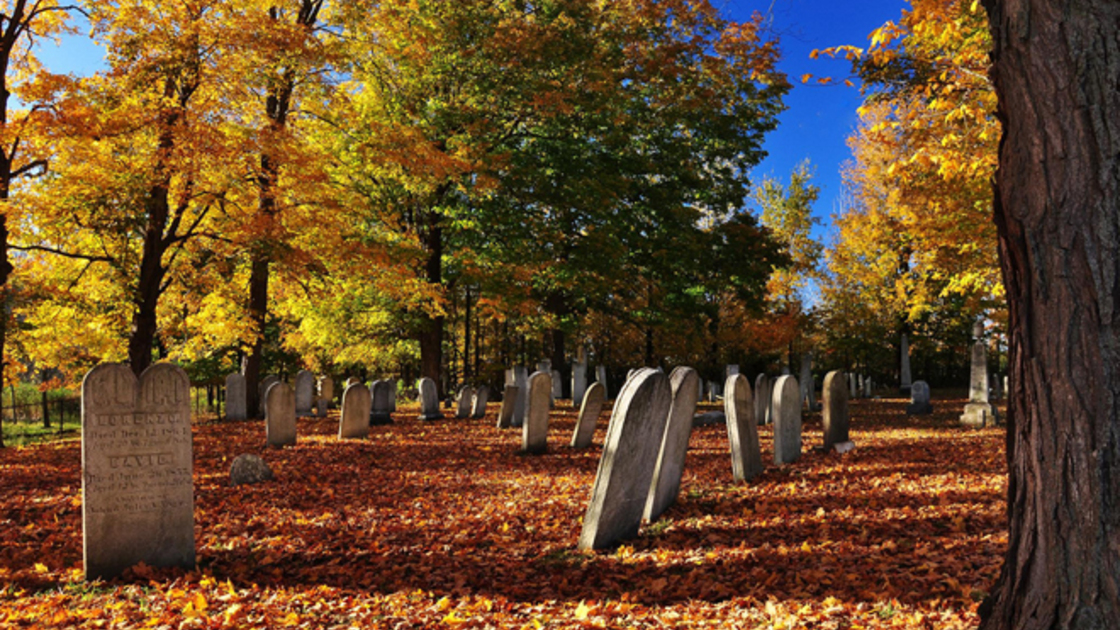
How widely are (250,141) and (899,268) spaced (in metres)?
23.5

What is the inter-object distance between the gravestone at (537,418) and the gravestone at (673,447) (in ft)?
14.2

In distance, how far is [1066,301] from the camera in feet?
7.80

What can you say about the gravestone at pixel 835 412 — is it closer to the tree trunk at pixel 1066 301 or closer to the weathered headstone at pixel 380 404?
the tree trunk at pixel 1066 301

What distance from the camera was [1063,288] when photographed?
2385 mm

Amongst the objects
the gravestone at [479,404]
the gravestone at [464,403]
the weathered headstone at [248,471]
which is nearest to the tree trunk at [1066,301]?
the weathered headstone at [248,471]

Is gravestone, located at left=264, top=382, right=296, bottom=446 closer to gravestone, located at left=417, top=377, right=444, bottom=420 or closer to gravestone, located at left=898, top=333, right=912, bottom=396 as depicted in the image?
gravestone, located at left=417, top=377, right=444, bottom=420

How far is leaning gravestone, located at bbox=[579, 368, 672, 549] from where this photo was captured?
5375 mm

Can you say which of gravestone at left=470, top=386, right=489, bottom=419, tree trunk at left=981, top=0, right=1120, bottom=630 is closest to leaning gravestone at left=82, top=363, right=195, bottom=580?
tree trunk at left=981, top=0, right=1120, bottom=630

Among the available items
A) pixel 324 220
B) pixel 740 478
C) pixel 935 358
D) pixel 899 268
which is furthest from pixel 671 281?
pixel 935 358

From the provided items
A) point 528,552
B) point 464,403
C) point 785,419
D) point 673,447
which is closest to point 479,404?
point 464,403

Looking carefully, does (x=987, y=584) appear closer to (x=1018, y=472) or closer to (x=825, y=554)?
(x=825, y=554)

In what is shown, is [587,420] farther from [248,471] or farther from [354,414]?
[248,471]

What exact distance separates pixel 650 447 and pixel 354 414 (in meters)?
8.50

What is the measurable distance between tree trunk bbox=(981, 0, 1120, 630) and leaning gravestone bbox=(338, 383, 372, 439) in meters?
11.7
